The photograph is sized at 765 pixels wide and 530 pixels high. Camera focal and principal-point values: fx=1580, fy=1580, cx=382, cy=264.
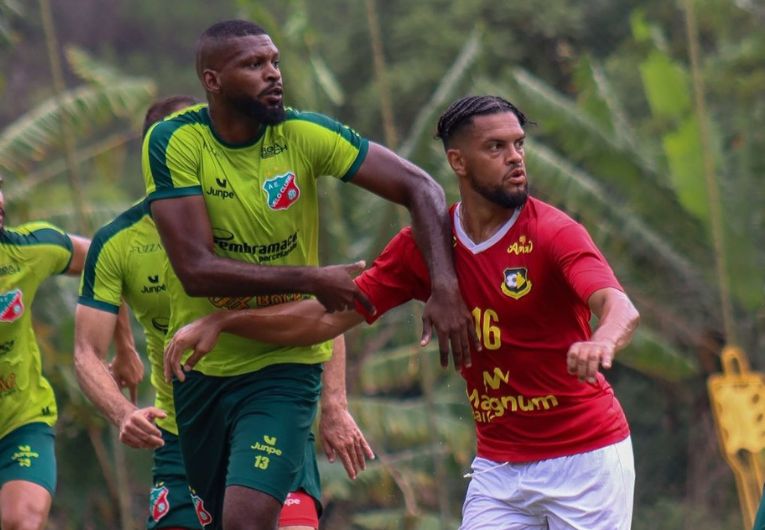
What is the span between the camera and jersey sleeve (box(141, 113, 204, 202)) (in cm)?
612

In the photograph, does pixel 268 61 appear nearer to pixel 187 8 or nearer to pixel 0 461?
pixel 0 461

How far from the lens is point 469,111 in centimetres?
598

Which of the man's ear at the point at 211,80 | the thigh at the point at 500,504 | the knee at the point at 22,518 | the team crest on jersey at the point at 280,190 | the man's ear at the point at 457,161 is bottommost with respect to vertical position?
the knee at the point at 22,518

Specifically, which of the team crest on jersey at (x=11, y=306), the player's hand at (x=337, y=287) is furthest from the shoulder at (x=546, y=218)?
the team crest on jersey at (x=11, y=306)

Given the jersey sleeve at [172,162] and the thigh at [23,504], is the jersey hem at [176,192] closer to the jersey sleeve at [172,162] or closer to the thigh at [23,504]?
the jersey sleeve at [172,162]

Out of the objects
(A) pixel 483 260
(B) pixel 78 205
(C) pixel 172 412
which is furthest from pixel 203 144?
(B) pixel 78 205

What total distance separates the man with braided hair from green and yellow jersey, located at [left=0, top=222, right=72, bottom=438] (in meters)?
2.65

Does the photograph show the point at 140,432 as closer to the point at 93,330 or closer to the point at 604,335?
the point at 93,330

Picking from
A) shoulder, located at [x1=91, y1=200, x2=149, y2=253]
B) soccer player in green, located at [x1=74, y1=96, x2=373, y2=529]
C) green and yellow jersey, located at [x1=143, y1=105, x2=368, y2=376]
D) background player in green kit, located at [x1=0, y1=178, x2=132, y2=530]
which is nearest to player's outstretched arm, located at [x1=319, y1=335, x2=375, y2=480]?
green and yellow jersey, located at [x1=143, y1=105, x2=368, y2=376]

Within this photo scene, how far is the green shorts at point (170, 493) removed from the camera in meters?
7.33

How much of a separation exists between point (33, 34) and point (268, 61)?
29.9 meters

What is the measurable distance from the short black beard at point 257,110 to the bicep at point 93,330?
5.51ft

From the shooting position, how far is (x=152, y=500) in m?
7.52

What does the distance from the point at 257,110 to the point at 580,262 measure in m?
1.48
